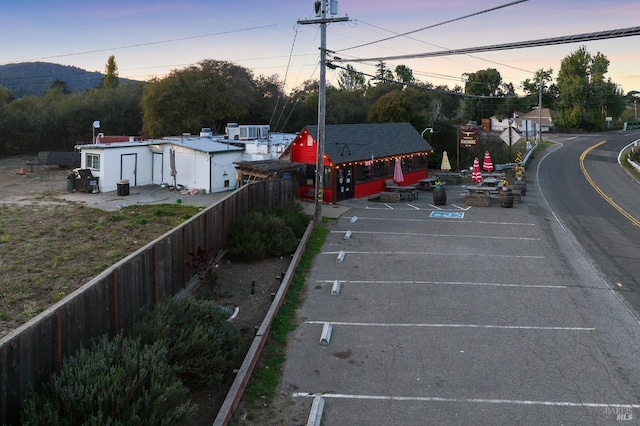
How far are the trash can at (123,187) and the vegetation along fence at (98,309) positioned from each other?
17669 mm

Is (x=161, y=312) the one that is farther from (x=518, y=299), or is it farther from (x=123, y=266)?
(x=518, y=299)

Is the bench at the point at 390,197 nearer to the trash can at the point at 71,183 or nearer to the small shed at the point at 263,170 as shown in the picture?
the small shed at the point at 263,170

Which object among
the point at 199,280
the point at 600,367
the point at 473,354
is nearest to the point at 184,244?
the point at 199,280

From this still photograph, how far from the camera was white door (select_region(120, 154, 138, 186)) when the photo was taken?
113ft

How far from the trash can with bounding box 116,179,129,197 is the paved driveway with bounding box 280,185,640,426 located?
16745 mm

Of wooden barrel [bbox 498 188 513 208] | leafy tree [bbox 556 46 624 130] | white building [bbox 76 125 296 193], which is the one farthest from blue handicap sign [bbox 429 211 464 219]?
leafy tree [bbox 556 46 624 130]

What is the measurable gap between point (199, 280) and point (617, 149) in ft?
190

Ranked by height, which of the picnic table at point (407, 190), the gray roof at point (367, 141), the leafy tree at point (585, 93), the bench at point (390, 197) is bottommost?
the bench at point (390, 197)

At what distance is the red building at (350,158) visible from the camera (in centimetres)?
3005

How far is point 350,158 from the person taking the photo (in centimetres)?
3072

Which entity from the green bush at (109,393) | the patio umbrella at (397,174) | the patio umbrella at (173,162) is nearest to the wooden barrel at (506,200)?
the patio umbrella at (397,174)

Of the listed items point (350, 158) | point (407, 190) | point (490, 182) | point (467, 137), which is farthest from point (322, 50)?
point (467, 137)

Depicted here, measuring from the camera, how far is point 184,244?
529 inches

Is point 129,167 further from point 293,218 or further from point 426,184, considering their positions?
point 426,184
